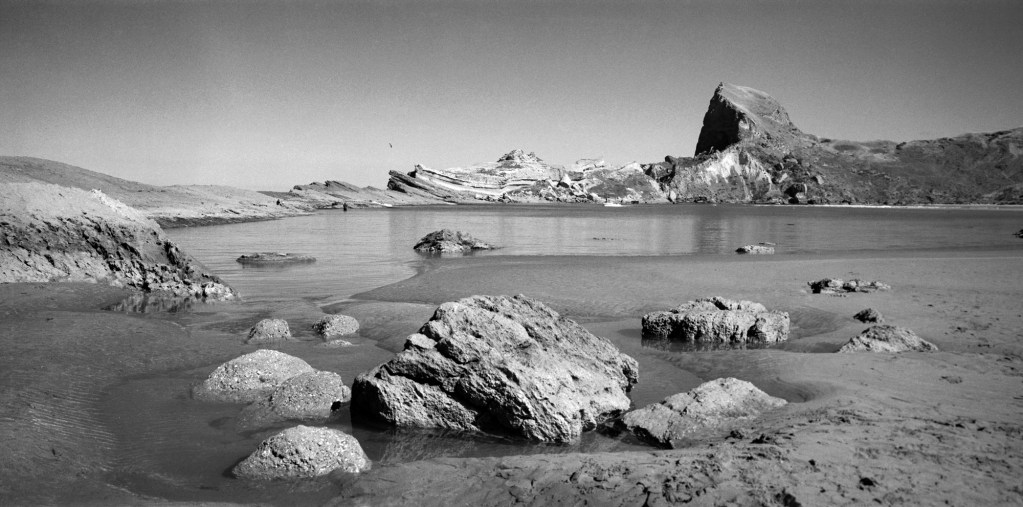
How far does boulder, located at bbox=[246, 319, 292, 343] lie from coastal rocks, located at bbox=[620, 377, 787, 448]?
6.36m

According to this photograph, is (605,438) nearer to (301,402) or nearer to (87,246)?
(301,402)

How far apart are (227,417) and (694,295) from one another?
11.0 meters

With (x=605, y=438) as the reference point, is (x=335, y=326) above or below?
above

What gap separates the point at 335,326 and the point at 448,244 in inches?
642

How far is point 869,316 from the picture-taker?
34.7 ft

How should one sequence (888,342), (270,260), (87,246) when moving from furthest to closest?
(270,260)
(87,246)
(888,342)

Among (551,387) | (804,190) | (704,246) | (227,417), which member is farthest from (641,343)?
(804,190)

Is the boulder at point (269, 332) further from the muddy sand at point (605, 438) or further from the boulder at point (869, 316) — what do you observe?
the boulder at point (869, 316)

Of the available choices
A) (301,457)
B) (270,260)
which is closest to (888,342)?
(301,457)

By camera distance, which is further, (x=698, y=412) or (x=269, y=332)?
(x=269, y=332)

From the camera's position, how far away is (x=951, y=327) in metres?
9.77

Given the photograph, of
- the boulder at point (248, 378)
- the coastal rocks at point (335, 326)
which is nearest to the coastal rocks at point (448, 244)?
the coastal rocks at point (335, 326)

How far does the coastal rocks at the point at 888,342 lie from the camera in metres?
8.27

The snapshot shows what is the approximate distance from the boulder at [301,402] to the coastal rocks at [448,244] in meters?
19.3
